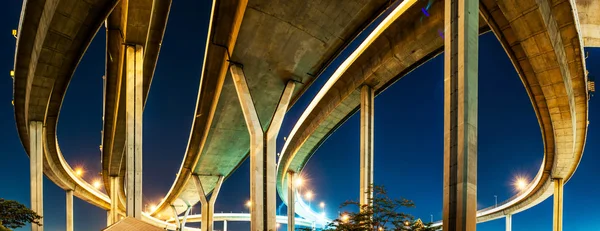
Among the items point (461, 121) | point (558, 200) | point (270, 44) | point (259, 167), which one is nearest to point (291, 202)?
point (259, 167)

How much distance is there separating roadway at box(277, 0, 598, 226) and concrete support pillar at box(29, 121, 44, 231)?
1623 cm

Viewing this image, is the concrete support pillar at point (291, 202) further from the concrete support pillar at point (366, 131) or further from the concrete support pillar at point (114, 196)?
the concrete support pillar at point (366, 131)

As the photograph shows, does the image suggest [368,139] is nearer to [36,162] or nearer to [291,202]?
[291,202]

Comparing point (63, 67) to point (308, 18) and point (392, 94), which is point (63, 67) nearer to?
point (308, 18)

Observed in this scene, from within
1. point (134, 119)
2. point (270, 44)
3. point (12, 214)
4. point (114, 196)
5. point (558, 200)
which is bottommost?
point (114, 196)

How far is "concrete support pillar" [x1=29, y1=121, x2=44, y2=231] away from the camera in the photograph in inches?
868

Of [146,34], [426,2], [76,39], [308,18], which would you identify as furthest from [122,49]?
[426,2]

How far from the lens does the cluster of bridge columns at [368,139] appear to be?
28.1 feet

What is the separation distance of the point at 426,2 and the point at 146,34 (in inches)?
459

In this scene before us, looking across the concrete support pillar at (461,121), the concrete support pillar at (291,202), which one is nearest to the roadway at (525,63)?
the concrete support pillar at (461,121)

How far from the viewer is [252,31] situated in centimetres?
1480

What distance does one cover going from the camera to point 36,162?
2230cm

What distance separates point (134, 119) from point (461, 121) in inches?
542

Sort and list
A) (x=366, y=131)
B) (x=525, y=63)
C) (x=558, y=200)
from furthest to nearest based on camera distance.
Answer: (x=558, y=200)
(x=366, y=131)
(x=525, y=63)
